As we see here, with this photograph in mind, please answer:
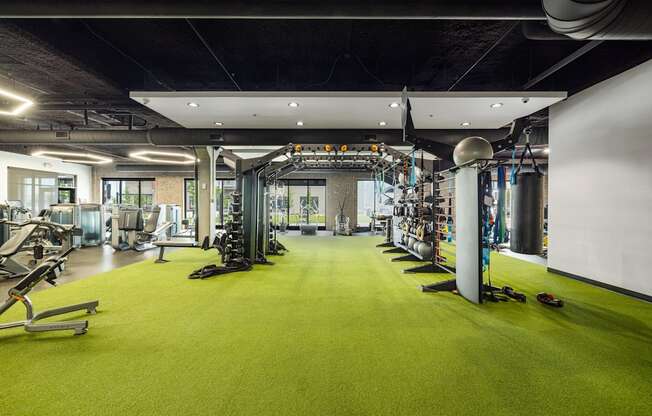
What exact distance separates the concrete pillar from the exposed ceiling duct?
842 cm

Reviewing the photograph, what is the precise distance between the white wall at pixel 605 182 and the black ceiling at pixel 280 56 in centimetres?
44

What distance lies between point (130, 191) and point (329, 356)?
1610 centimetres

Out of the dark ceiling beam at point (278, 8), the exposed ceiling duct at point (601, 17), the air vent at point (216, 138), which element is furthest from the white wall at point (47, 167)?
the exposed ceiling duct at point (601, 17)

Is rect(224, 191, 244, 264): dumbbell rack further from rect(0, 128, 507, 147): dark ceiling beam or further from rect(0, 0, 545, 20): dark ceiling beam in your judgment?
rect(0, 0, 545, 20): dark ceiling beam

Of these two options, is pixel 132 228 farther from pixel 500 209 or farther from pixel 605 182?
pixel 605 182

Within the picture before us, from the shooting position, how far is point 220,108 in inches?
219

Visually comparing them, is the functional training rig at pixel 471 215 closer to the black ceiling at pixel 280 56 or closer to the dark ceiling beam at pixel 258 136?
the black ceiling at pixel 280 56

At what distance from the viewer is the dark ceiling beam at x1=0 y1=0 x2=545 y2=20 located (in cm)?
274

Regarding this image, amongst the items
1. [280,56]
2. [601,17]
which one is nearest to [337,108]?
[280,56]

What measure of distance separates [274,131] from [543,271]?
6694 mm

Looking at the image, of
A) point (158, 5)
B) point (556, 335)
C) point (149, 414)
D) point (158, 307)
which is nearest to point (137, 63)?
point (158, 5)

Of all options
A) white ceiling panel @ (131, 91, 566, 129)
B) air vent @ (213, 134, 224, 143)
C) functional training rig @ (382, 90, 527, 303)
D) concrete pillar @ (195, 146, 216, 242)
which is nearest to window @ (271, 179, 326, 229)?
concrete pillar @ (195, 146, 216, 242)

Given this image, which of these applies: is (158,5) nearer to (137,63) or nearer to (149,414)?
(137,63)

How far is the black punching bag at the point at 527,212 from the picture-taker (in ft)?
14.0
